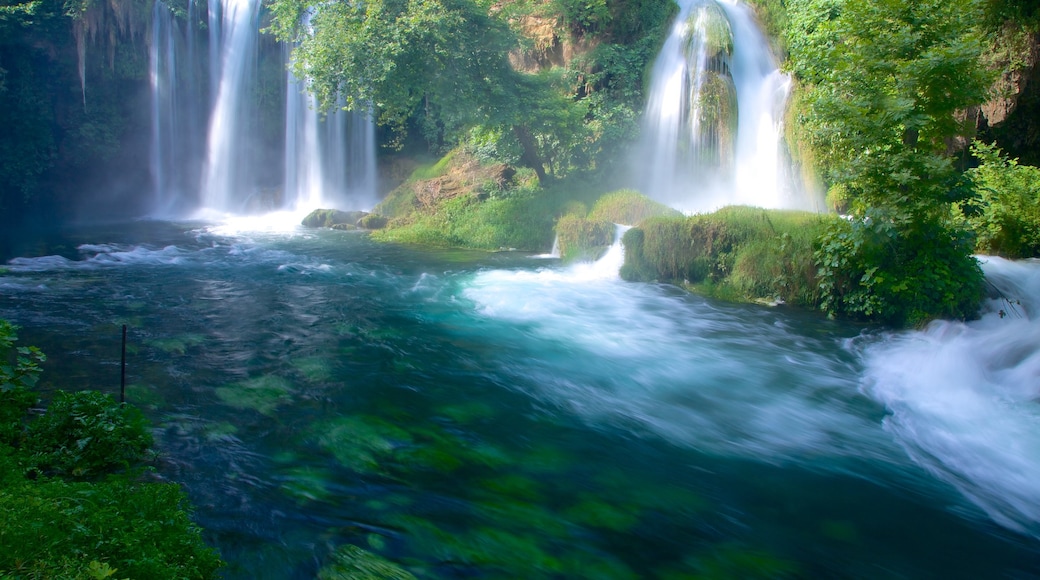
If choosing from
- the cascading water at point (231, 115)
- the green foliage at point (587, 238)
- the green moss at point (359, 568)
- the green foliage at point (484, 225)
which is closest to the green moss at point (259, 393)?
the green moss at point (359, 568)

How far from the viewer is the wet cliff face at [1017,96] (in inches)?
515

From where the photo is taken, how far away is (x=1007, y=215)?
11.2 meters

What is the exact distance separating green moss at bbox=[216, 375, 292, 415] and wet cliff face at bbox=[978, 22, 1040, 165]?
13.6 m

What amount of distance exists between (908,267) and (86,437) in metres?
9.25

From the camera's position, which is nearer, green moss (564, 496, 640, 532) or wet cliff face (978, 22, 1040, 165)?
green moss (564, 496, 640, 532)

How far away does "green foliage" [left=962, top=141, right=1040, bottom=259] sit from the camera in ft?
36.5

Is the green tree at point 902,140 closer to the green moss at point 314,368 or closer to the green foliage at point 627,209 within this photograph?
the green foliage at point 627,209

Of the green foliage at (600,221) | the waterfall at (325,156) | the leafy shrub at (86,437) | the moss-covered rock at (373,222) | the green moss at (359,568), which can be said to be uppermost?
→ the waterfall at (325,156)

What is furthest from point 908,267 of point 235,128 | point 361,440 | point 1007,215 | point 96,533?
point 235,128

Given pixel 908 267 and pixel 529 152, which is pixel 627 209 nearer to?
pixel 529 152

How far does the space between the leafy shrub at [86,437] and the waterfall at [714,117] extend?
14.1 m

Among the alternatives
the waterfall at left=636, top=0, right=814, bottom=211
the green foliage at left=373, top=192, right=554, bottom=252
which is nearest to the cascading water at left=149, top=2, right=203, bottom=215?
the green foliage at left=373, top=192, right=554, bottom=252

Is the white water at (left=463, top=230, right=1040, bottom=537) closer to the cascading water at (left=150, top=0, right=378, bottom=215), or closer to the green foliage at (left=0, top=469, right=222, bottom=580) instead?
the green foliage at (left=0, top=469, right=222, bottom=580)

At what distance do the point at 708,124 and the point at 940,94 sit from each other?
8537mm
